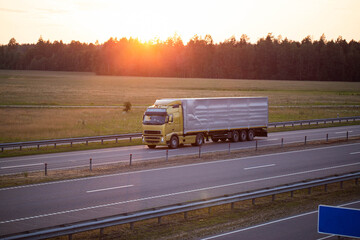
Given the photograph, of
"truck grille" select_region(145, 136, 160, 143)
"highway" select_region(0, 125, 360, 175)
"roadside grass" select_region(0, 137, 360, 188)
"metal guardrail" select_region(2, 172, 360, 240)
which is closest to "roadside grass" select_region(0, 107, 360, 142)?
"highway" select_region(0, 125, 360, 175)

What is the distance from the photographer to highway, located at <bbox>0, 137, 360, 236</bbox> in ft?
52.5

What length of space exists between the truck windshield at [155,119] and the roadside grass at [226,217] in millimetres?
14703

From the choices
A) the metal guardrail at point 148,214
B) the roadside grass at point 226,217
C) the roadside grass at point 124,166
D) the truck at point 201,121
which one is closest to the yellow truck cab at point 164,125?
the truck at point 201,121

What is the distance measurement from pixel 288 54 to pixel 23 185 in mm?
168029

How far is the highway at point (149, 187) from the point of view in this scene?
16.0 metres

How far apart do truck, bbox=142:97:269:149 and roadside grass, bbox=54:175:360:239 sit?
14825 millimetres

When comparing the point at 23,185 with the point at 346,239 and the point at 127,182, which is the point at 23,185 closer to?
the point at 127,182

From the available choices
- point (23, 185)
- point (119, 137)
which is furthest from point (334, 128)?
point (23, 185)

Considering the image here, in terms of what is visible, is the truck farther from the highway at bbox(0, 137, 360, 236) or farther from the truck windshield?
the highway at bbox(0, 137, 360, 236)

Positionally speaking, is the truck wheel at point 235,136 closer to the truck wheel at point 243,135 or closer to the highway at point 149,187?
the truck wheel at point 243,135

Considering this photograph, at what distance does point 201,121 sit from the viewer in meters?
35.3

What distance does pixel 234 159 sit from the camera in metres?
28.6

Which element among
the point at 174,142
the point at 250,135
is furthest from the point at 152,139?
the point at 250,135

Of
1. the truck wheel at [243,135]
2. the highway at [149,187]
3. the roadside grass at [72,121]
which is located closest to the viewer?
the highway at [149,187]
